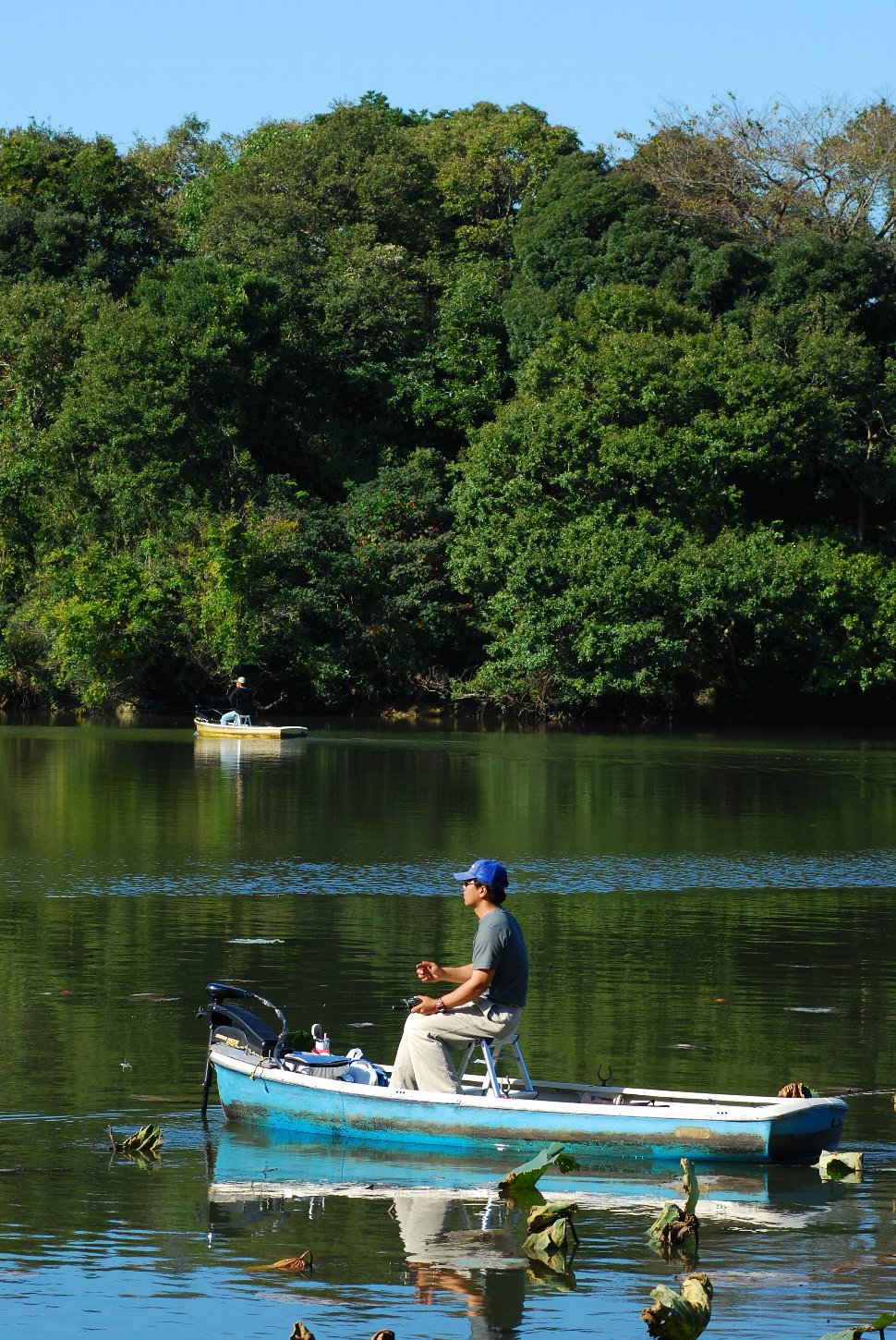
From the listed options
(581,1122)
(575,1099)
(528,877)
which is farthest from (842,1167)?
(528,877)

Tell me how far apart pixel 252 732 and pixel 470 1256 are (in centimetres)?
3499

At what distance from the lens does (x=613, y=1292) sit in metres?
8.23

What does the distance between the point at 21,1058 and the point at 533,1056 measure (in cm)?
339

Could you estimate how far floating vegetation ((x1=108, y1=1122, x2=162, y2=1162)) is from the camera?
10.2 metres

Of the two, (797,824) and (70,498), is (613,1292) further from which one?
(70,498)

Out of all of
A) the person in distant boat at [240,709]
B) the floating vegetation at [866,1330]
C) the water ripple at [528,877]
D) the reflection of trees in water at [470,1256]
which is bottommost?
the reflection of trees in water at [470,1256]

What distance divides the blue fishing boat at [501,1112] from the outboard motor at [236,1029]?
0.04 ft

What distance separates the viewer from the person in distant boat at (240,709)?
4450 centimetres

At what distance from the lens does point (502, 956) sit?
10367mm

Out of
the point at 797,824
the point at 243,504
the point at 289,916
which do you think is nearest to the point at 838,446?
the point at 243,504

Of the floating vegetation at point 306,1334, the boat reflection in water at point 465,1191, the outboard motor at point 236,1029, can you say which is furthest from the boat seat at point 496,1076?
the floating vegetation at point 306,1334

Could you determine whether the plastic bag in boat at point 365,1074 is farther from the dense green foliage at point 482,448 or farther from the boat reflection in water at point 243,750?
the dense green foliage at point 482,448

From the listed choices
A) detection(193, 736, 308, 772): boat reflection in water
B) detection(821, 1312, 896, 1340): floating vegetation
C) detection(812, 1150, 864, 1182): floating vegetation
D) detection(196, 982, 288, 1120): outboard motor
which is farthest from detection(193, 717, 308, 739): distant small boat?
detection(821, 1312, 896, 1340): floating vegetation

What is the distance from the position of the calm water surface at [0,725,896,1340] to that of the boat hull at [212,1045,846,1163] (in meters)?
0.15
